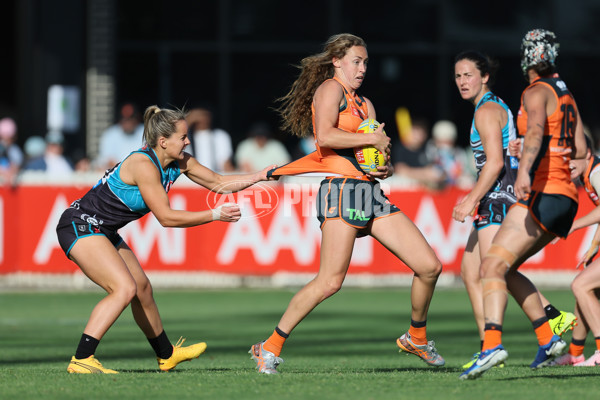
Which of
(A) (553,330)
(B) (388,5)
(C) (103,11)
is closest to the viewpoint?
(A) (553,330)

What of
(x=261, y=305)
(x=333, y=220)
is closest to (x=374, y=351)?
(x=333, y=220)

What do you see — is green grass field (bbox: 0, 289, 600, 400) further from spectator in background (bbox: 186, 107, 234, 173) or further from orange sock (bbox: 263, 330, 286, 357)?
spectator in background (bbox: 186, 107, 234, 173)

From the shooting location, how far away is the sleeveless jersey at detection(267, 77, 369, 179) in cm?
830

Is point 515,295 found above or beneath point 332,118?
beneath

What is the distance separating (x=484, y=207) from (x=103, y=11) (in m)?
15.4

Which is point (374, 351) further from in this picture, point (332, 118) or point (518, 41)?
point (518, 41)

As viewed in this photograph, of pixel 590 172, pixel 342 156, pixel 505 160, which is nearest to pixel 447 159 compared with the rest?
pixel 590 172

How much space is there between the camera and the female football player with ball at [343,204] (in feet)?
26.8

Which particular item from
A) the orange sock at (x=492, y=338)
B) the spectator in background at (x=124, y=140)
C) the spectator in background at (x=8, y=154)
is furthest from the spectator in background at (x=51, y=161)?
the orange sock at (x=492, y=338)

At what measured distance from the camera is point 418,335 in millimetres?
8586

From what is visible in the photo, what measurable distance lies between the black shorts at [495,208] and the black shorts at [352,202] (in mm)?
782

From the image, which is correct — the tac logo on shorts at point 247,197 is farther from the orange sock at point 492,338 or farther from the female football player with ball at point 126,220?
the orange sock at point 492,338

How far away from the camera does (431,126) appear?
24.5 meters

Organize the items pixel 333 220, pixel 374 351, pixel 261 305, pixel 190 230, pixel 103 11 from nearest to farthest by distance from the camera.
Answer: pixel 333 220 < pixel 374 351 < pixel 261 305 < pixel 190 230 < pixel 103 11
